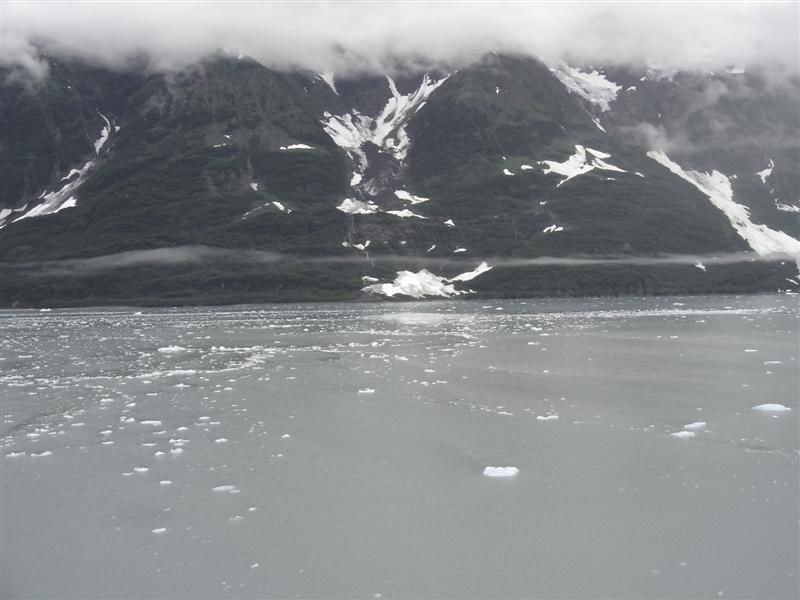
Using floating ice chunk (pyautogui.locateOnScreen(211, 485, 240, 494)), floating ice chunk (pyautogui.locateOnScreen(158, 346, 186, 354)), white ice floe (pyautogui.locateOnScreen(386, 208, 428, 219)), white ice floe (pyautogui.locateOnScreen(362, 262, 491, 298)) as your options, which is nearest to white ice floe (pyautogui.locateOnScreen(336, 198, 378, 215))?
white ice floe (pyautogui.locateOnScreen(386, 208, 428, 219))

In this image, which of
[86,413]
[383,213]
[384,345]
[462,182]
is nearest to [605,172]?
[462,182]

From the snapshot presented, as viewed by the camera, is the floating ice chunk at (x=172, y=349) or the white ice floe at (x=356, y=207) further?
the white ice floe at (x=356, y=207)

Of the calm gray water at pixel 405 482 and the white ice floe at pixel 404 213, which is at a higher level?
the white ice floe at pixel 404 213

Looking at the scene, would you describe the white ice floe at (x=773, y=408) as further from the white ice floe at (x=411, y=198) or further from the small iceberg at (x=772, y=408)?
the white ice floe at (x=411, y=198)

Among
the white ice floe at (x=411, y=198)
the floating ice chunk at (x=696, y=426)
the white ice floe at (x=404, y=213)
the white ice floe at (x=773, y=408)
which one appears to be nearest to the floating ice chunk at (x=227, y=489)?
the floating ice chunk at (x=696, y=426)

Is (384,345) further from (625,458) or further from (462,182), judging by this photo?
(462,182)

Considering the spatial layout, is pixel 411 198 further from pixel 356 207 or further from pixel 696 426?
pixel 696 426
